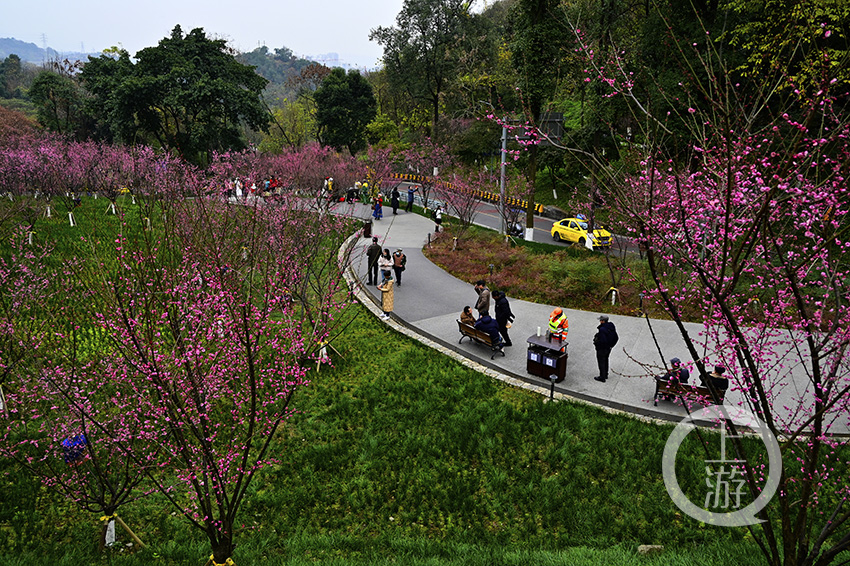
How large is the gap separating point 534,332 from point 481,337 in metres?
2.24

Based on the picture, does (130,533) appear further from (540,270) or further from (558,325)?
(540,270)

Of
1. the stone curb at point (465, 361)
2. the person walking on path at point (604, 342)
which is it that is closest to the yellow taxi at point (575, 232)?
the stone curb at point (465, 361)

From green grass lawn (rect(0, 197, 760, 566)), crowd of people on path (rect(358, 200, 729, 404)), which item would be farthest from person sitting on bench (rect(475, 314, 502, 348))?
green grass lawn (rect(0, 197, 760, 566))

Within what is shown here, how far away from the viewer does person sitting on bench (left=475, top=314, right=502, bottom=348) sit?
37.8 feet

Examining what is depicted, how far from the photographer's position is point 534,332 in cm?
1339

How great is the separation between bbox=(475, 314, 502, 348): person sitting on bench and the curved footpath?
430mm

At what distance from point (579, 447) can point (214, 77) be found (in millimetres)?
39875

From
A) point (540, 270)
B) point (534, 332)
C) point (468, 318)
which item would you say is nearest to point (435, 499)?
point (468, 318)

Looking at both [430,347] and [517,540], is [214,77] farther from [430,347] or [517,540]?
[517,540]

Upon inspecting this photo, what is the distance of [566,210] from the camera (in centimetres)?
3234

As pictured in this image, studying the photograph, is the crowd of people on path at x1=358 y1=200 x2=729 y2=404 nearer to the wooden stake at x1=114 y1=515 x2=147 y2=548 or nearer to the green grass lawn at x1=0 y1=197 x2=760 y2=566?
the green grass lawn at x1=0 y1=197 x2=760 y2=566

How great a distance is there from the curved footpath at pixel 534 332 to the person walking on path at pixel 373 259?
1.05 feet

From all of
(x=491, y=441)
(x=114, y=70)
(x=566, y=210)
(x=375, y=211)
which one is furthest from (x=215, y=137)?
(x=491, y=441)

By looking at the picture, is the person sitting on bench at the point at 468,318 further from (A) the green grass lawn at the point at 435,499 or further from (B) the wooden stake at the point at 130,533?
(B) the wooden stake at the point at 130,533
